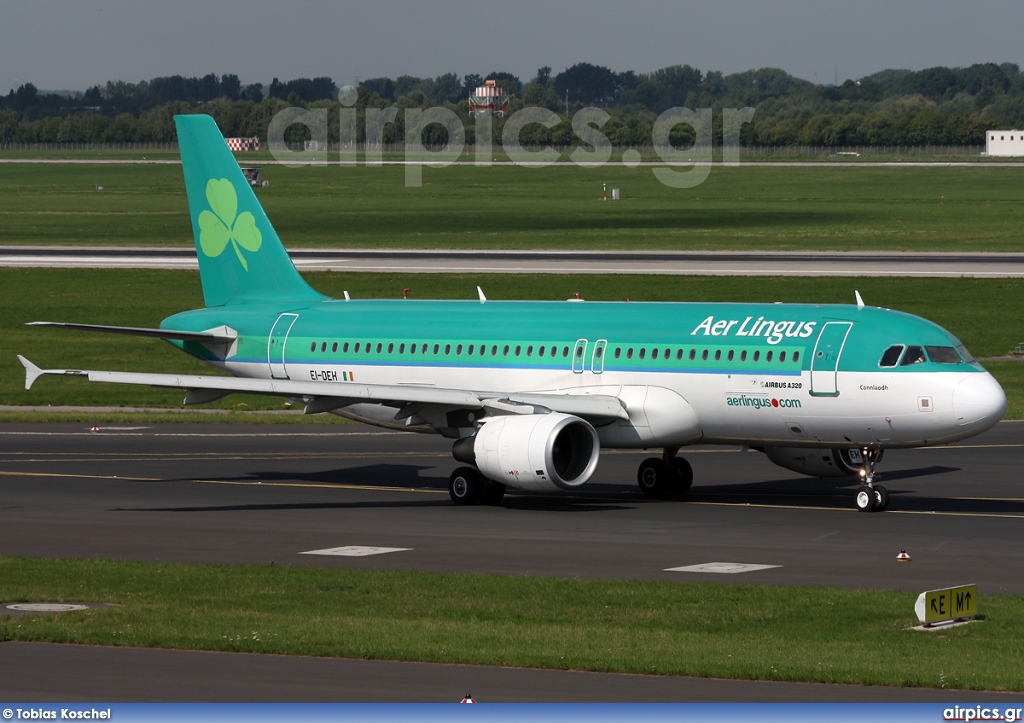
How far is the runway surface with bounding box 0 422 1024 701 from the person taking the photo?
774 inches

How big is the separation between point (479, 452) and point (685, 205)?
140150 millimetres

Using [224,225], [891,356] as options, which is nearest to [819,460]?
[891,356]

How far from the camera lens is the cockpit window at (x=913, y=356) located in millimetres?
35125

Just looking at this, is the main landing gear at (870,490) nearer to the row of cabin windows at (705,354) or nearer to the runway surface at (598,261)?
the row of cabin windows at (705,354)

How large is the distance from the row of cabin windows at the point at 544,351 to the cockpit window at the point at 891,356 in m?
1.89

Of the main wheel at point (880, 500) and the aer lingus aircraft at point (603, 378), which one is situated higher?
the aer lingus aircraft at point (603, 378)

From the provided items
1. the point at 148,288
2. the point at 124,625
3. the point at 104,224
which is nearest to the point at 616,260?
the point at 148,288

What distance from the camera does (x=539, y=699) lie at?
1870 cm

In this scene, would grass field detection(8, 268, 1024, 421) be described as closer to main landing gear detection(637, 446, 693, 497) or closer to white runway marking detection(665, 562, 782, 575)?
main landing gear detection(637, 446, 693, 497)

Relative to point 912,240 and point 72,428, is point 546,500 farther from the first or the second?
point 912,240

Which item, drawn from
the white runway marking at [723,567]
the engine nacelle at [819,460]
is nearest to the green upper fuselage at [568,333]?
the engine nacelle at [819,460]

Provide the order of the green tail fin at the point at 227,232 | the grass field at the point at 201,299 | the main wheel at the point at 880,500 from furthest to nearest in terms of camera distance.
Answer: the grass field at the point at 201,299 → the green tail fin at the point at 227,232 → the main wheel at the point at 880,500

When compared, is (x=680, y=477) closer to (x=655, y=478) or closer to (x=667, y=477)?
(x=667, y=477)

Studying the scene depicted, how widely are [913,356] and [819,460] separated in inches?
177
